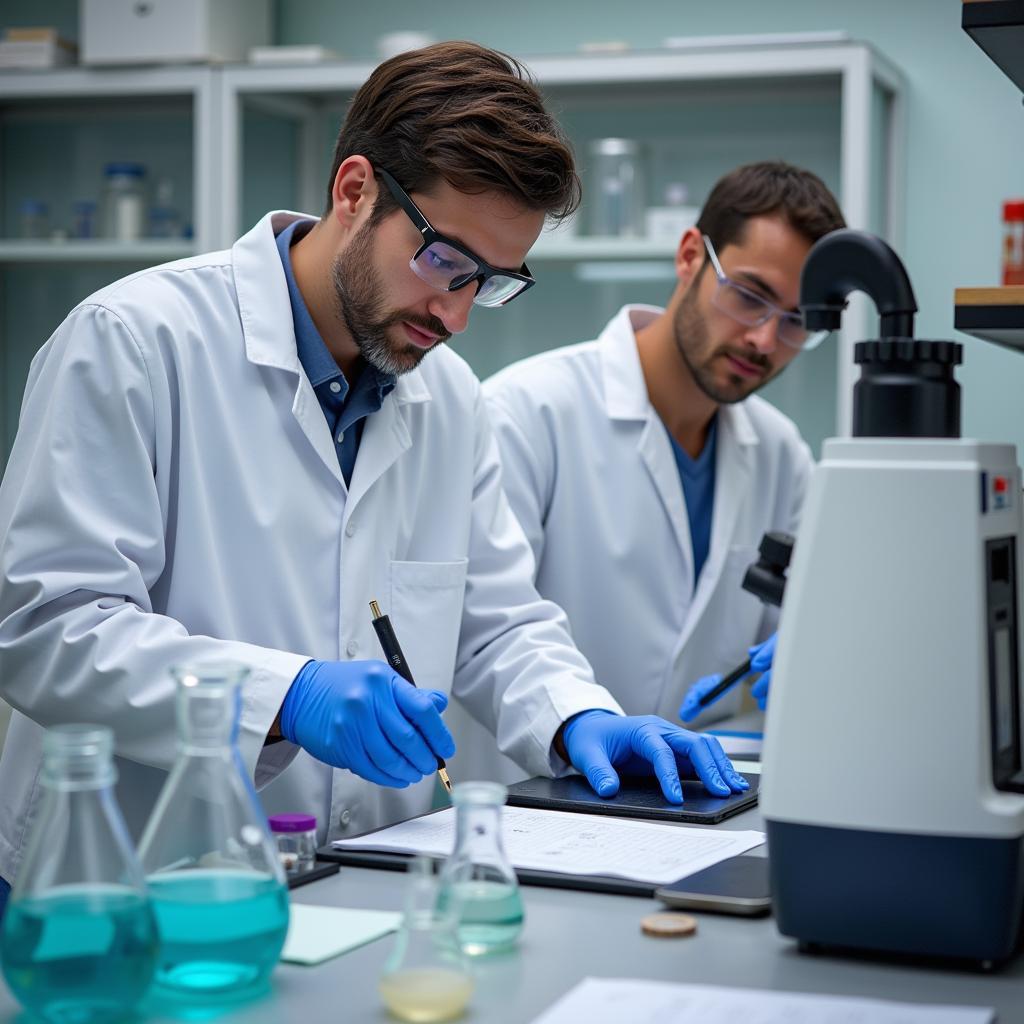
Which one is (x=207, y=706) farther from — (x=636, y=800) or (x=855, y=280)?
(x=636, y=800)

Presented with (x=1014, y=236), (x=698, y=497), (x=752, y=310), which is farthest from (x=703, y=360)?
(x=1014, y=236)

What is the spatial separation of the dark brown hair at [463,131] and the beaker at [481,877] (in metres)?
0.87

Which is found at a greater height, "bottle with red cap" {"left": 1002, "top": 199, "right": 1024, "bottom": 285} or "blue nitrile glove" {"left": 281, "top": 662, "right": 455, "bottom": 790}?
"bottle with red cap" {"left": 1002, "top": 199, "right": 1024, "bottom": 285}

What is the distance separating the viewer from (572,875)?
3.72 feet

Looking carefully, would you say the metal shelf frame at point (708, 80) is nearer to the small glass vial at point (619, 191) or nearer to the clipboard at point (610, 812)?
the small glass vial at point (619, 191)

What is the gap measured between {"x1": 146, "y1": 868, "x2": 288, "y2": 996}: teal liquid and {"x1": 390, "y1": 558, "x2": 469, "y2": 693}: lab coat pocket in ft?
2.83

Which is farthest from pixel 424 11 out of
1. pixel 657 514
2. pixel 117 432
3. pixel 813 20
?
pixel 117 432

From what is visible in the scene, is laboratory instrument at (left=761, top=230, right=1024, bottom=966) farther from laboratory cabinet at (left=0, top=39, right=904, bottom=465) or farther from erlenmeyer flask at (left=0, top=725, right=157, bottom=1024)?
laboratory cabinet at (left=0, top=39, right=904, bottom=465)

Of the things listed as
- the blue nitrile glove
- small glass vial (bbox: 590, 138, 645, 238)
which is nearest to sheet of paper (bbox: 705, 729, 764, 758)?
the blue nitrile glove

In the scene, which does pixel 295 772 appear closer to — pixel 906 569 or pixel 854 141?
pixel 906 569

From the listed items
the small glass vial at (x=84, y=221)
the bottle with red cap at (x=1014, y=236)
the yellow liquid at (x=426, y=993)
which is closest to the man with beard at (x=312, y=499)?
the yellow liquid at (x=426, y=993)

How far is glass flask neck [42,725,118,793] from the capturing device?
2.51ft

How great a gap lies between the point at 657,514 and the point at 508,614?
2.15 ft

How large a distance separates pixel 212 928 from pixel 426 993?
0.13 m
